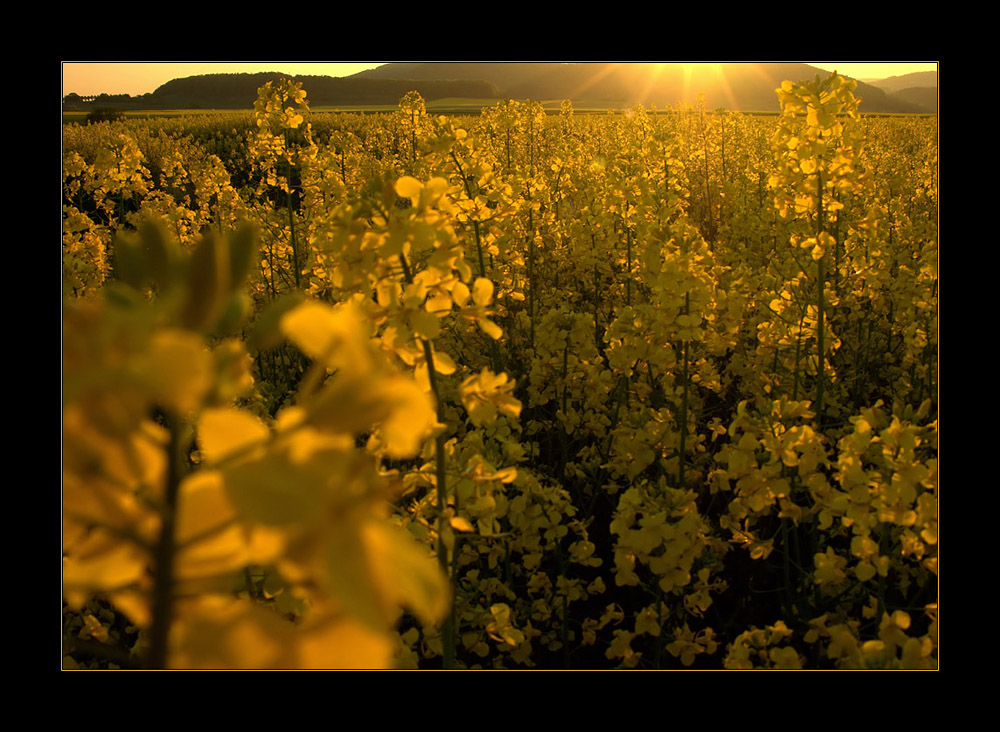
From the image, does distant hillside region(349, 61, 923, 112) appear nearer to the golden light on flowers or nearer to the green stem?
the golden light on flowers

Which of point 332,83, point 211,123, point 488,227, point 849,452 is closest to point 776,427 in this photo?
point 849,452

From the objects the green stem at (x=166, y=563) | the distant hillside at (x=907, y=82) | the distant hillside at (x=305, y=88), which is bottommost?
the green stem at (x=166, y=563)

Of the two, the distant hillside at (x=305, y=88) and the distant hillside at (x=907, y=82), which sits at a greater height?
the distant hillside at (x=305, y=88)

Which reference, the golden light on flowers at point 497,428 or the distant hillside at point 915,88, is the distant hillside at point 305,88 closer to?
the golden light on flowers at point 497,428

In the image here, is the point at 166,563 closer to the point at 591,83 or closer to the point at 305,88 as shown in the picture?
the point at 591,83

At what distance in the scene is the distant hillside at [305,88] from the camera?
3021 millimetres

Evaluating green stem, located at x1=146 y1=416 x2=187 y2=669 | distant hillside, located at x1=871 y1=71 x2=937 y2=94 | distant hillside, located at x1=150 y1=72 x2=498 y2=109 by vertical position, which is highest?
distant hillside, located at x1=150 y1=72 x2=498 y2=109

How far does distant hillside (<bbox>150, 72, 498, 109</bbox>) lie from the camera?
9.91 feet

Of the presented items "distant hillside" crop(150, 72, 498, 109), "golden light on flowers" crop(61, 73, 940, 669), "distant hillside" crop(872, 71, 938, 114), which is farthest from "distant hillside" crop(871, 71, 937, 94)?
"distant hillside" crop(150, 72, 498, 109)

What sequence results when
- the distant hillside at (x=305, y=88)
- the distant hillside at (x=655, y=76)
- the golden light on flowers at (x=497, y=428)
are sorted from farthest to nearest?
the distant hillside at (x=305, y=88), the distant hillside at (x=655, y=76), the golden light on flowers at (x=497, y=428)

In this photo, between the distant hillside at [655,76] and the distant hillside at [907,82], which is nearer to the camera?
the distant hillside at [907,82]

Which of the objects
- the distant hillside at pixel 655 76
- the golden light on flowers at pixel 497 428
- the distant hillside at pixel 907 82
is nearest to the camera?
the golden light on flowers at pixel 497 428

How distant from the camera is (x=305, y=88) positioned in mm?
4703

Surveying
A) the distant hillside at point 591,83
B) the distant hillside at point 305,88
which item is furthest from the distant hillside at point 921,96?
the distant hillside at point 305,88
